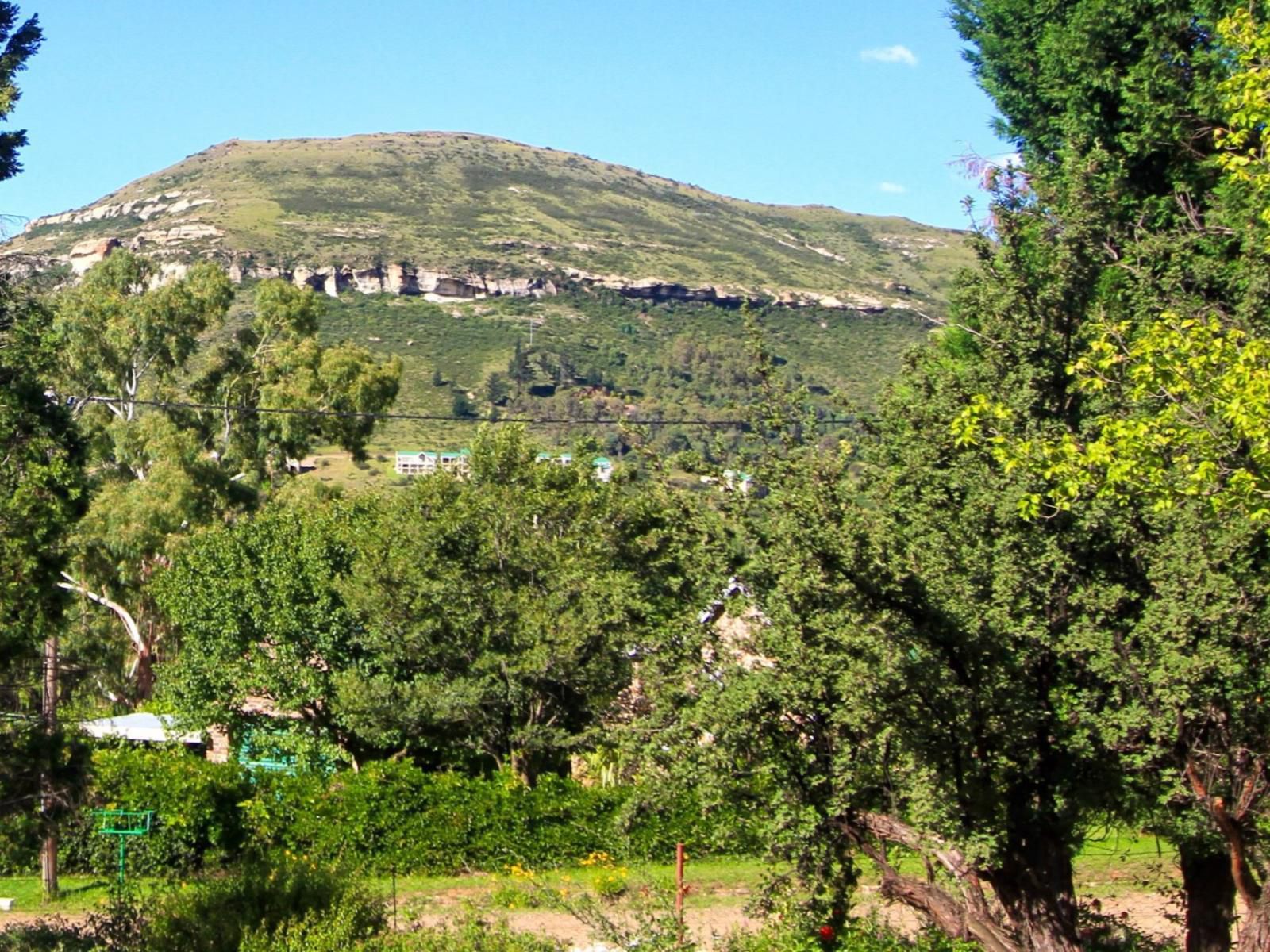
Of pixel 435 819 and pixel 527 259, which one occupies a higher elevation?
pixel 527 259

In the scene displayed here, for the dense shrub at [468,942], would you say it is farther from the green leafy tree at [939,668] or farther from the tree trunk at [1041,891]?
the tree trunk at [1041,891]

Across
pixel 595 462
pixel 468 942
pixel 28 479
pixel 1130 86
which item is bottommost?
pixel 468 942

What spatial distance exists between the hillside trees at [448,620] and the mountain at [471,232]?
63.6 m

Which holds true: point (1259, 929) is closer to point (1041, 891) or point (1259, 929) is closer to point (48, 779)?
Answer: point (1041, 891)

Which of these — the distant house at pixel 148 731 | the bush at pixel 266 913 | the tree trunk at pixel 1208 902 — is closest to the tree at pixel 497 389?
the distant house at pixel 148 731

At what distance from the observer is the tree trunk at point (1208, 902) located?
1012 centimetres

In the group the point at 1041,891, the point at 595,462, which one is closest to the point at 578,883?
the point at 595,462

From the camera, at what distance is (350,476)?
6525cm

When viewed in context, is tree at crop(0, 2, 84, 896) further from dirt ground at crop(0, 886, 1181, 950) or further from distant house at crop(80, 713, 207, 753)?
distant house at crop(80, 713, 207, 753)

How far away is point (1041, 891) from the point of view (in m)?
8.51

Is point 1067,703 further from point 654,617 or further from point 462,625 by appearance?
point 462,625

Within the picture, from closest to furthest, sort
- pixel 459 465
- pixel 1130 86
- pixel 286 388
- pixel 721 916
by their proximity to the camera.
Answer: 1. pixel 1130 86
2. pixel 721 916
3. pixel 459 465
4. pixel 286 388

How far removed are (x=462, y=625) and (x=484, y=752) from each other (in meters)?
2.46

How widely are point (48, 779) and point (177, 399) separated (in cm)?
2591
